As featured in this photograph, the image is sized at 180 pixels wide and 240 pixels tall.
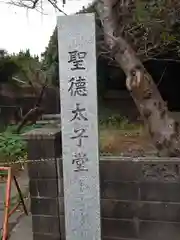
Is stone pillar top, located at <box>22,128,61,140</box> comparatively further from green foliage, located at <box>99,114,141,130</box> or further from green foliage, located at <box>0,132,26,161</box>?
green foliage, located at <box>0,132,26,161</box>

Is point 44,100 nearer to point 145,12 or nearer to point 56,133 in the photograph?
point 145,12

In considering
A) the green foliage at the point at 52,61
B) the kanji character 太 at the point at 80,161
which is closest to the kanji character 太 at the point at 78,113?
the kanji character 太 at the point at 80,161

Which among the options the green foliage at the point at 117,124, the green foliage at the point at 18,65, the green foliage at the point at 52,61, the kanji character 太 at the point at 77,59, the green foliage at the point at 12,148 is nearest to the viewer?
the kanji character 太 at the point at 77,59

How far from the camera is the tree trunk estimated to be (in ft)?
12.5

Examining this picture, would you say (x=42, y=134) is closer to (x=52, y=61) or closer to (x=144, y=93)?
(x=144, y=93)

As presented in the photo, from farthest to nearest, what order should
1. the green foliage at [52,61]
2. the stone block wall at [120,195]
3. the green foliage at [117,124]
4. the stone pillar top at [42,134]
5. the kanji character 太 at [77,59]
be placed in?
1. the green foliage at [52,61]
2. the green foliage at [117,124]
3. the stone pillar top at [42,134]
4. the stone block wall at [120,195]
5. the kanji character 太 at [77,59]

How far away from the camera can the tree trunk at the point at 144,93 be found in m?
3.79

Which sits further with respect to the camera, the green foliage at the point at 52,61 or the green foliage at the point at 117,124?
the green foliage at the point at 52,61

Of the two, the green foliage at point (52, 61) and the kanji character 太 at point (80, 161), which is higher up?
the green foliage at point (52, 61)

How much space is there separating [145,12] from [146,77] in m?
1.46

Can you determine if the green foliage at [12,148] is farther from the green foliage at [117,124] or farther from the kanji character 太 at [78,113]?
the kanji character 太 at [78,113]

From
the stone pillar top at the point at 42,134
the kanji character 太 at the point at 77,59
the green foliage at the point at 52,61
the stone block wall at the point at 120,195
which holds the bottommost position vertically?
the stone block wall at the point at 120,195

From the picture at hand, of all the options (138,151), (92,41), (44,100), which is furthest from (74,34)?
(44,100)

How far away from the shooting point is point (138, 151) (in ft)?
13.9
